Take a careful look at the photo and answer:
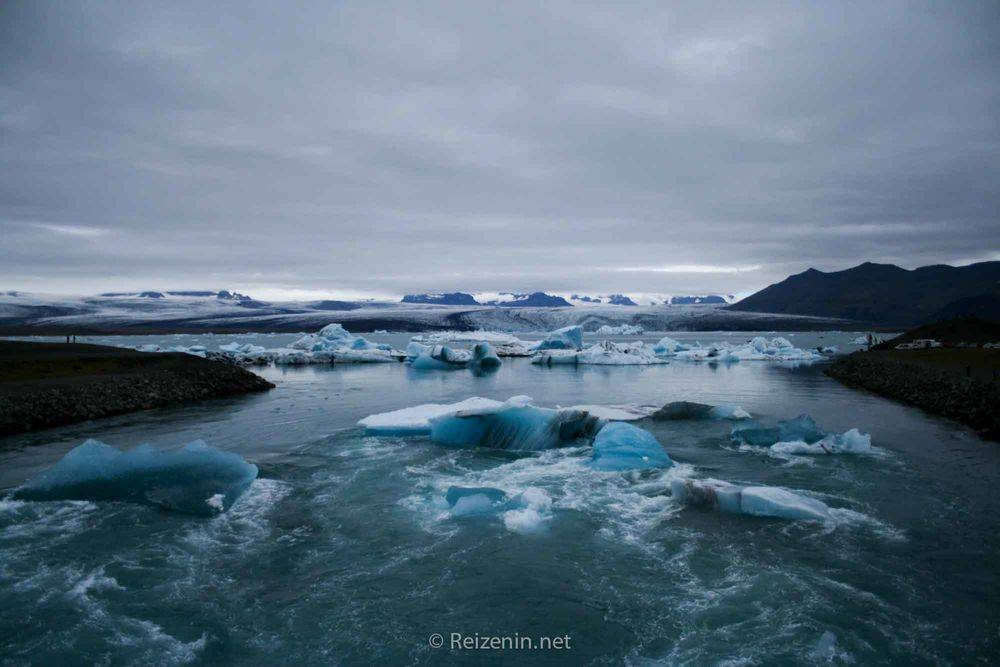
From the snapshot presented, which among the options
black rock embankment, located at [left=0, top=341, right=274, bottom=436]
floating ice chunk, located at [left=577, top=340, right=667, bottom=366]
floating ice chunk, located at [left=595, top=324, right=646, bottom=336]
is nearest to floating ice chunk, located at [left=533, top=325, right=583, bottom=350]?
floating ice chunk, located at [left=577, top=340, right=667, bottom=366]

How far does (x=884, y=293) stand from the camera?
165500 mm

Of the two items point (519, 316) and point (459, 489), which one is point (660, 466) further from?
point (519, 316)

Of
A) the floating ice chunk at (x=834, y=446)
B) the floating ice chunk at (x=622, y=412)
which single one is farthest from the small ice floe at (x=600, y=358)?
the floating ice chunk at (x=834, y=446)

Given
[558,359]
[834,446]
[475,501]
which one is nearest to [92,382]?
[475,501]

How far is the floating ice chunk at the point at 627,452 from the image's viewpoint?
35.4ft

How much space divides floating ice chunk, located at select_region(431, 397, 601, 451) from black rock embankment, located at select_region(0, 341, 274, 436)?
10.6 m

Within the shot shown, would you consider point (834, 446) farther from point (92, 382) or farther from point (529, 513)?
point (92, 382)

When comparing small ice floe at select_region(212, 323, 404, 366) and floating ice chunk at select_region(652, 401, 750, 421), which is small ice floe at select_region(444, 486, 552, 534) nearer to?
floating ice chunk at select_region(652, 401, 750, 421)

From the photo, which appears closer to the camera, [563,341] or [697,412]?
[697,412]

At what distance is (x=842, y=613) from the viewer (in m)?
5.53

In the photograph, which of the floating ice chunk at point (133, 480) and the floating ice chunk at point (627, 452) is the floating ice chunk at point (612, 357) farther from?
the floating ice chunk at point (133, 480)

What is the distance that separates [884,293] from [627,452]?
19085cm

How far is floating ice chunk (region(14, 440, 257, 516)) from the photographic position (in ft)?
28.4

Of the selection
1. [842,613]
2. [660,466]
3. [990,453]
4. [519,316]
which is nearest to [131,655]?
[842,613]
